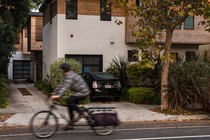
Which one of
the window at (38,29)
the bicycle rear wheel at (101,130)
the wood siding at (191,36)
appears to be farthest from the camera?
the window at (38,29)

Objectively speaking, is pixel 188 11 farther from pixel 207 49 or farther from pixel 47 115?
pixel 207 49

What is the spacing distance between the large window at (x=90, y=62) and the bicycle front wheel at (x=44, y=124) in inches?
487

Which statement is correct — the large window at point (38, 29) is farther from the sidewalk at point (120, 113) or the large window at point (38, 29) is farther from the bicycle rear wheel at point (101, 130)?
the bicycle rear wheel at point (101, 130)

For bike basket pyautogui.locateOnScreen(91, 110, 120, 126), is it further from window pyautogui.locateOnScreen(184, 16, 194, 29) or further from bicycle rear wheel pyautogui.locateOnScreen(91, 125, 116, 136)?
window pyautogui.locateOnScreen(184, 16, 194, 29)

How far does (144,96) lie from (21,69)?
25.9 m

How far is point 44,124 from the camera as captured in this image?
977 centimetres

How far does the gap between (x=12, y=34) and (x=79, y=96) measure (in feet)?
25.8

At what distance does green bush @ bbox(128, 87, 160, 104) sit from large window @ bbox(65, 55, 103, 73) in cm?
487

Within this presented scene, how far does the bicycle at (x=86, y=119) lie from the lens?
974 centimetres

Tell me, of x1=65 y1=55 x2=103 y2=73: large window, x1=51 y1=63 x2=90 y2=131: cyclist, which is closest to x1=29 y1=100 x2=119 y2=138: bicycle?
x1=51 y1=63 x2=90 y2=131: cyclist

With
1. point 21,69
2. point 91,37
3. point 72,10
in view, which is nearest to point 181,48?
point 91,37

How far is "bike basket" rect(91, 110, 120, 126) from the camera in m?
10.0

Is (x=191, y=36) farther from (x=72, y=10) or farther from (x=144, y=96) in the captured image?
(x=144, y=96)

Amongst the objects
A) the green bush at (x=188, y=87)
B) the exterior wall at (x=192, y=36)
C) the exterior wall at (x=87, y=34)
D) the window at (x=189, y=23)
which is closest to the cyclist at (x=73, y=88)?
the green bush at (x=188, y=87)
